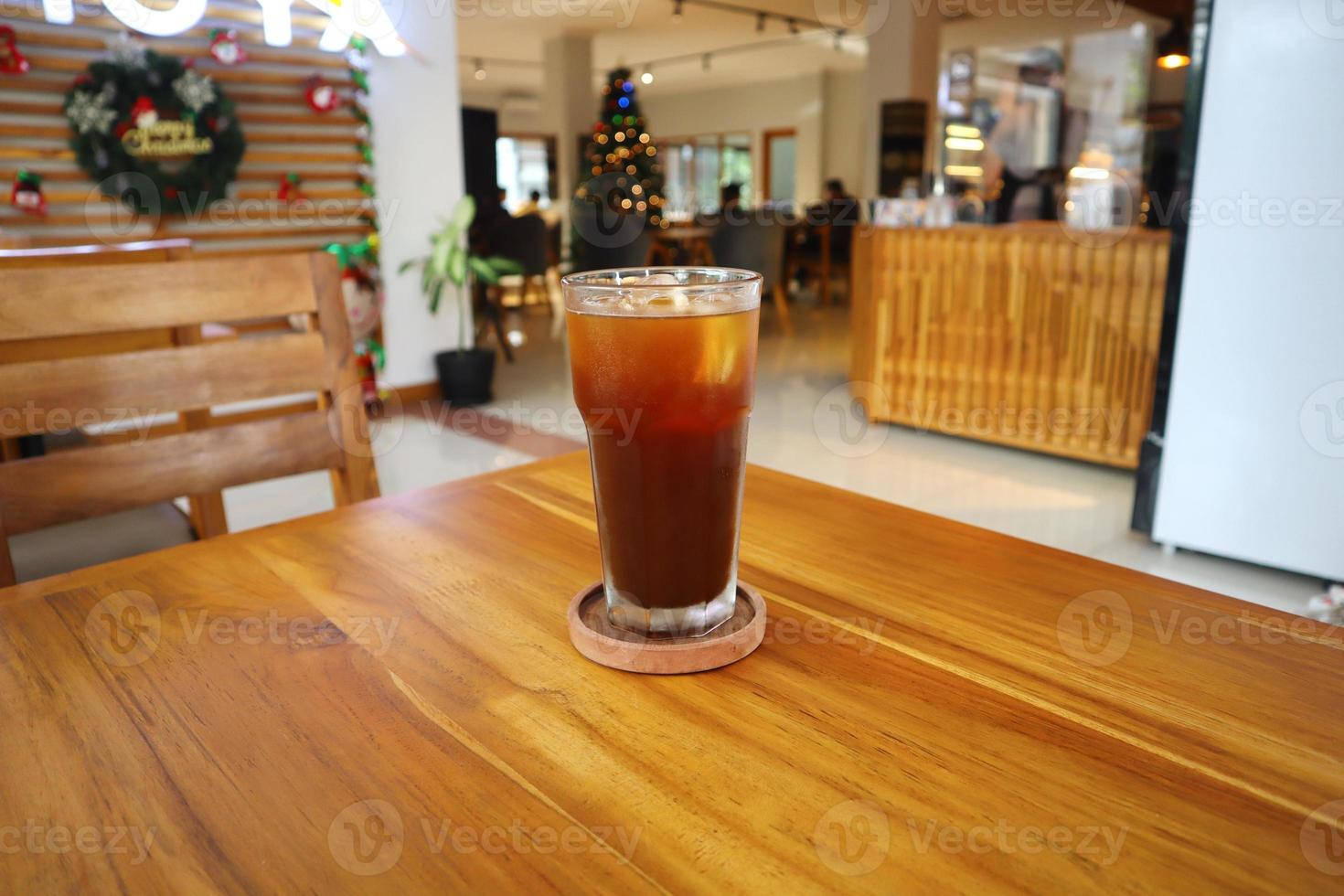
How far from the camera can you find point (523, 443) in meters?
4.57

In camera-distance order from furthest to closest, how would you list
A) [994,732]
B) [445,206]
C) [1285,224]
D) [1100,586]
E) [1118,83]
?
[1118,83], [445,206], [1285,224], [1100,586], [994,732]

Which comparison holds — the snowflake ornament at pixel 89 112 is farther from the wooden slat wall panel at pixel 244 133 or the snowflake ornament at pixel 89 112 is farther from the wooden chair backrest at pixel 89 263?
the wooden chair backrest at pixel 89 263

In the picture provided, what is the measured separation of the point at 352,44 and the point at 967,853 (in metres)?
5.17

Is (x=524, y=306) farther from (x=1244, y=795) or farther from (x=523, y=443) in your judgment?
(x=1244, y=795)

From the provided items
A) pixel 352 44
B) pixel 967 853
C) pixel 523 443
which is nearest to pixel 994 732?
pixel 967 853

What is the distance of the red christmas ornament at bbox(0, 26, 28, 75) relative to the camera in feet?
12.9

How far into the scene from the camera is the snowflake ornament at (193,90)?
432 cm
